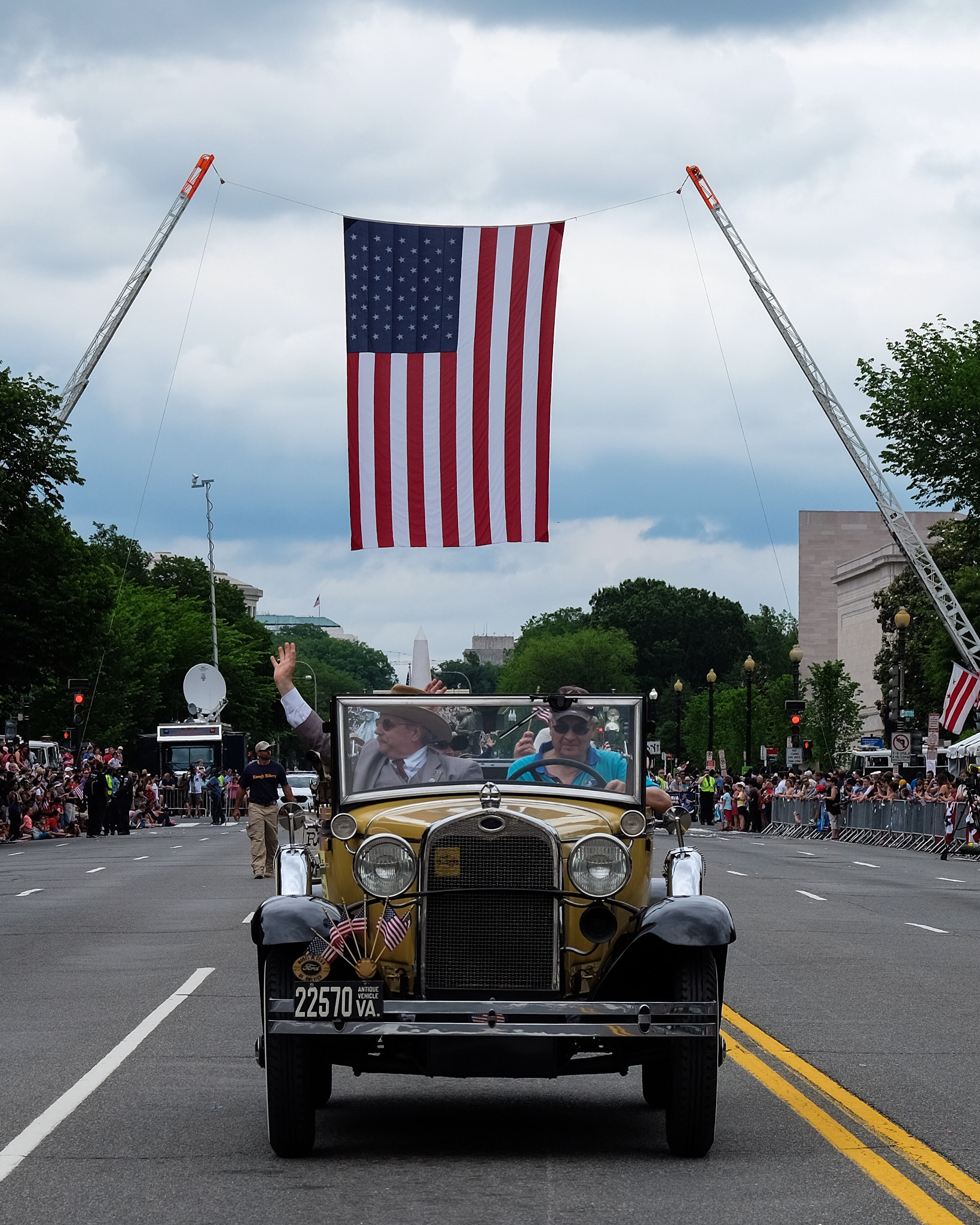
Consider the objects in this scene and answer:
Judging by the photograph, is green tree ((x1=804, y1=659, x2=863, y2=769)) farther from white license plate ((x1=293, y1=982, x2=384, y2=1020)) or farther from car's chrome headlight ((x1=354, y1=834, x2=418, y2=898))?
white license plate ((x1=293, y1=982, x2=384, y2=1020))

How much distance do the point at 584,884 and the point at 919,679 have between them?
83.1 m

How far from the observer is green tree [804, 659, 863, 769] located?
259ft

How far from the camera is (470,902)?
7359 millimetres

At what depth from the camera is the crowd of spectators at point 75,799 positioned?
4769 centimetres

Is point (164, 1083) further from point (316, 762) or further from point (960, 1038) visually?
point (960, 1038)

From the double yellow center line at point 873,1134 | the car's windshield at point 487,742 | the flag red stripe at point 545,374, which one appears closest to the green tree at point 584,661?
the flag red stripe at point 545,374

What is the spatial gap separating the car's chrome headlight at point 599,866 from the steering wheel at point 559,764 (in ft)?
2.34

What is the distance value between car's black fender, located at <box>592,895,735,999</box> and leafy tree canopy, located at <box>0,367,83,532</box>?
44.5 m

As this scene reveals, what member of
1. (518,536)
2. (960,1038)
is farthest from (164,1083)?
(518,536)

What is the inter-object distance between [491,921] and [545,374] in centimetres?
1167

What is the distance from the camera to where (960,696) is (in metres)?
47.8

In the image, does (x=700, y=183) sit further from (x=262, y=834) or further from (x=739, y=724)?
(x=739, y=724)

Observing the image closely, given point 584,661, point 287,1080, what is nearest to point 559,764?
point 287,1080

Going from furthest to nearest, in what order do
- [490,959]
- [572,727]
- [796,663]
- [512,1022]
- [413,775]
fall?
[796,663] → [572,727] → [413,775] → [490,959] → [512,1022]
